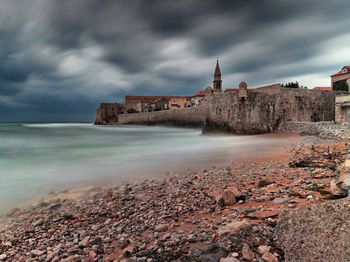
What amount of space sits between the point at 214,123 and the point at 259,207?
560 inches

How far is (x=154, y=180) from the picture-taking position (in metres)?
5.40

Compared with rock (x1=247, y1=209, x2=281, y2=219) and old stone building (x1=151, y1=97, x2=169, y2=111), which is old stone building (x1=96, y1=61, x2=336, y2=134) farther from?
old stone building (x1=151, y1=97, x2=169, y2=111)

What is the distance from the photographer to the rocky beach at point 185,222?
2.12 meters

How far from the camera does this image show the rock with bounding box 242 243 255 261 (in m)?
2.00

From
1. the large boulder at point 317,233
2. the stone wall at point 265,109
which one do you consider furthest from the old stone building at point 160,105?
the large boulder at point 317,233

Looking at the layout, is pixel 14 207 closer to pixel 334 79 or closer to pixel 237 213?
pixel 237 213

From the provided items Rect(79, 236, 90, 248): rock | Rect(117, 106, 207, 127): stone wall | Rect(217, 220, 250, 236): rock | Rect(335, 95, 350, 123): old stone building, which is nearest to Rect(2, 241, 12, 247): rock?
Rect(79, 236, 90, 248): rock

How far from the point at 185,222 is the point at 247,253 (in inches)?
44.4

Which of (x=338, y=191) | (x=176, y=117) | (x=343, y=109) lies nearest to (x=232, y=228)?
(x=338, y=191)

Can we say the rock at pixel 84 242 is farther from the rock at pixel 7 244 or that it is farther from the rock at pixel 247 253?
the rock at pixel 247 253

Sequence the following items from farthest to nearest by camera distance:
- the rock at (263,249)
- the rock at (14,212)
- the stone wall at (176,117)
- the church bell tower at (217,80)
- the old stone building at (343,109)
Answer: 1. the church bell tower at (217,80)
2. the stone wall at (176,117)
3. the old stone building at (343,109)
4. the rock at (14,212)
5. the rock at (263,249)

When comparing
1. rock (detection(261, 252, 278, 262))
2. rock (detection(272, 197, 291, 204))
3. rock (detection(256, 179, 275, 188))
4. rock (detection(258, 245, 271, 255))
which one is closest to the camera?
rock (detection(261, 252, 278, 262))

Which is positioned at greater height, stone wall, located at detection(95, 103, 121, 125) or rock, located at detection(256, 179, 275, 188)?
stone wall, located at detection(95, 103, 121, 125)

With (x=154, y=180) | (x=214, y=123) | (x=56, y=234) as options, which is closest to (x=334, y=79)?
(x=214, y=123)
